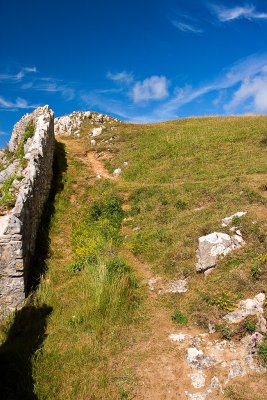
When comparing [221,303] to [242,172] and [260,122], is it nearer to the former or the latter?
[242,172]

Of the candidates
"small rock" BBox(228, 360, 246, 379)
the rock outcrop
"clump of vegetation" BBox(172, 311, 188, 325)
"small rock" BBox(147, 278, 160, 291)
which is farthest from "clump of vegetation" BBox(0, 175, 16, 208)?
the rock outcrop

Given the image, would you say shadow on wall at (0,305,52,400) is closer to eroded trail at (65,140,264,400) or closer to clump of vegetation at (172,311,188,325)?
eroded trail at (65,140,264,400)

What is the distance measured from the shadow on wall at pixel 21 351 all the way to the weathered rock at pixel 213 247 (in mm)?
5812

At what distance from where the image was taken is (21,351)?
393 inches

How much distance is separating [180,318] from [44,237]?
8.09 m

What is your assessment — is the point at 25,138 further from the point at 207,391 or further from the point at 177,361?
the point at 207,391

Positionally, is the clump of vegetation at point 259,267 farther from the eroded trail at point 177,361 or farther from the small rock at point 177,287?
the eroded trail at point 177,361

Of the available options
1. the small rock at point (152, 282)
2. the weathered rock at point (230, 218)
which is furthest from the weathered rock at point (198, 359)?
the weathered rock at point (230, 218)

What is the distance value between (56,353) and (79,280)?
3.65 m

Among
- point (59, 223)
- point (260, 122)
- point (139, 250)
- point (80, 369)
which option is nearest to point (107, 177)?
point (59, 223)

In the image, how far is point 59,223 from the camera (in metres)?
18.9

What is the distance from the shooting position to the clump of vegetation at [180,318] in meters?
11.2

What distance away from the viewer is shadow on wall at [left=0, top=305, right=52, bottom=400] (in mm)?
8844

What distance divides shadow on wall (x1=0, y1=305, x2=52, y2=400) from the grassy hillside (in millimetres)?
45
